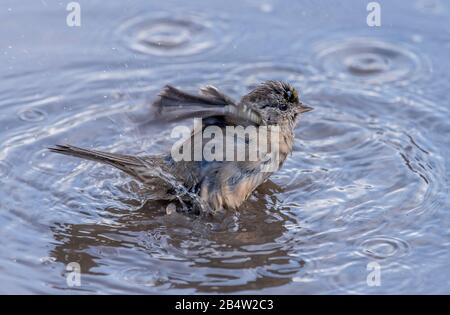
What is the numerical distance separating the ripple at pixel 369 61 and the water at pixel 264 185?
0.07 ft

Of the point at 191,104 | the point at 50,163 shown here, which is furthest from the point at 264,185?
the point at 50,163

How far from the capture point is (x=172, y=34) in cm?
948

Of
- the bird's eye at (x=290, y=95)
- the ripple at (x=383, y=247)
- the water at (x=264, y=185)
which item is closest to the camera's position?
the water at (x=264, y=185)

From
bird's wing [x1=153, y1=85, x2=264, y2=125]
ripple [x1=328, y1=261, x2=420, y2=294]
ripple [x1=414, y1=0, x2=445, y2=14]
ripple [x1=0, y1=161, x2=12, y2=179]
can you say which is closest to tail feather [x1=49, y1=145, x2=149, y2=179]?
ripple [x1=0, y1=161, x2=12, y2=179]

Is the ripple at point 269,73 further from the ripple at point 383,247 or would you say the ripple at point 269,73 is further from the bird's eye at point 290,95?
the ripple at point 383,247

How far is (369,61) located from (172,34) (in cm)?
213

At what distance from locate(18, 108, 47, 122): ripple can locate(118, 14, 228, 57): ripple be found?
1.43m

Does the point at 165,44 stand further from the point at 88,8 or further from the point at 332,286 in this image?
the point at 332,286

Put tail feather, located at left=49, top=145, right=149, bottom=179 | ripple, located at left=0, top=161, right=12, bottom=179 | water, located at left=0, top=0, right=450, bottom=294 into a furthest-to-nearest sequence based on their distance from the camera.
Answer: ripple, located at left=0, top=161, right=12, bottom=179 < tail feather, located at left=49, top=145, right=149, bottom=179 < water, located at left=0, top=0, right=450, bottom=294

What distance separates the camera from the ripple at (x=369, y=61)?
8906 millimetres

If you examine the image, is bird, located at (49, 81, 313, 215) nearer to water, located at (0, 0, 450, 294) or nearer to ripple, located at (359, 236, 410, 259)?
water, located at (0, 0, 450, 294)

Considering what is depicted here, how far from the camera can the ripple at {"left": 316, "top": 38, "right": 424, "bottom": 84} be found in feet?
29.2

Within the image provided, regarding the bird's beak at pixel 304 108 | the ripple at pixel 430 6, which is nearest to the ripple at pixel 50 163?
the bird's beak at pixel 304 108

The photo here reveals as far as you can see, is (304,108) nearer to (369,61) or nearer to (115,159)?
(369,61)
